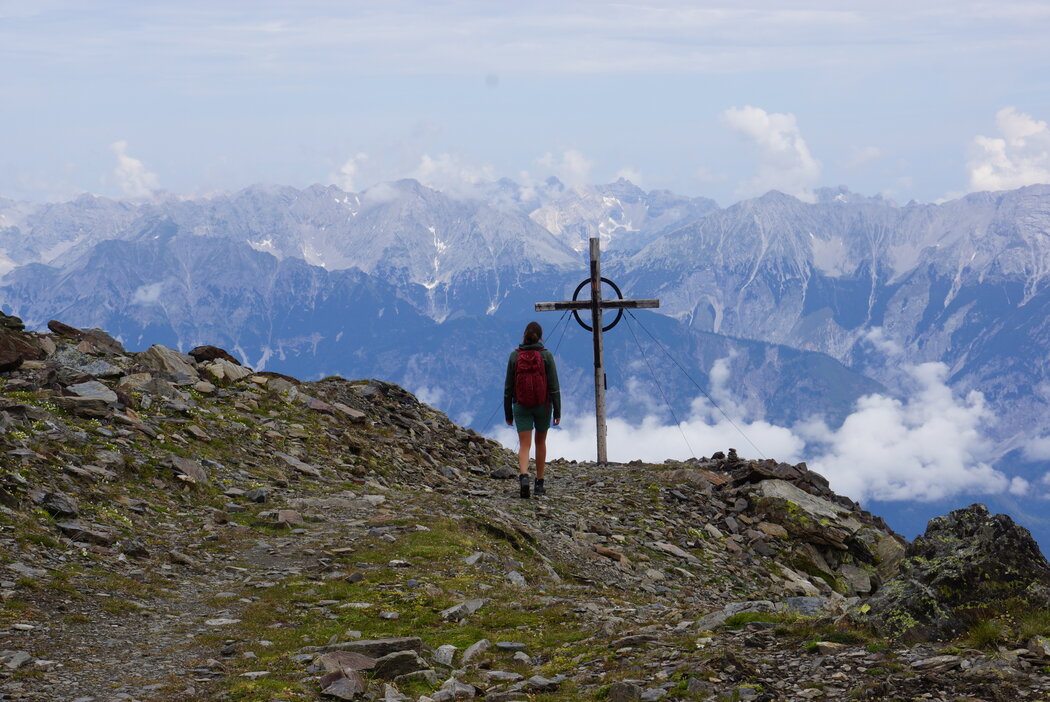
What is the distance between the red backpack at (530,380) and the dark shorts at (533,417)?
0.13 metres

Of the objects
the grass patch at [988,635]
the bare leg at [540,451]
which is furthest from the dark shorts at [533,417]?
the grass patch at [988,635]

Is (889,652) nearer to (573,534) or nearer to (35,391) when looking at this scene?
(573,534)

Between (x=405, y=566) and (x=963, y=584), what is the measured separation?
7543 mm

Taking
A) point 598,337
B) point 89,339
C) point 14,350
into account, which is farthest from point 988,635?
point 598,337

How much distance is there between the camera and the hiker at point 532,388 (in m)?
20.1

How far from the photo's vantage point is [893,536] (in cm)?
2306

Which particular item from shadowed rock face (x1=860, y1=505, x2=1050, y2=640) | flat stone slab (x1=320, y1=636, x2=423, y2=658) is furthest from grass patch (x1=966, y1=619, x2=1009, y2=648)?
flat stone slab (x1=320, y1=636, x2=423, y2=658)

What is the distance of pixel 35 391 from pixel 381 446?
7.84m

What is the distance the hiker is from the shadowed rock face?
11641 mm

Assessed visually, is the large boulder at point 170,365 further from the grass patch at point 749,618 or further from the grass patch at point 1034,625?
the grass patch at point 1034,625

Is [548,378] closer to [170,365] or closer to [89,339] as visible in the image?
[170,365]

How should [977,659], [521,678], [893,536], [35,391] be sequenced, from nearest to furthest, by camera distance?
[977,659], [521,678], [35,391], [893,536]

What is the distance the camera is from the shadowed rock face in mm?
7977

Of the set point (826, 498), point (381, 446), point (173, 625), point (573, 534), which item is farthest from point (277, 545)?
point (826, 498)
